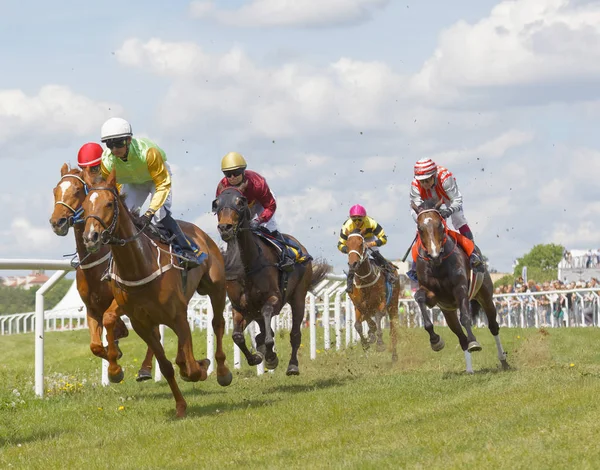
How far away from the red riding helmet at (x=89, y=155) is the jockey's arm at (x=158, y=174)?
2.23ft

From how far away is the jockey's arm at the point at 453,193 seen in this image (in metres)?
11.7

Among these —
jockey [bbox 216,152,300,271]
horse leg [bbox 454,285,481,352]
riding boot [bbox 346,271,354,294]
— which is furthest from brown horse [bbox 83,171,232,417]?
riding boot [bbox 346,271,354,294]

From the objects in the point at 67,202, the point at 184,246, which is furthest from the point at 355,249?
the point at 67,202

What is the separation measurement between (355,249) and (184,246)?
19.8 ft

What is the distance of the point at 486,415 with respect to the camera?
759 cm

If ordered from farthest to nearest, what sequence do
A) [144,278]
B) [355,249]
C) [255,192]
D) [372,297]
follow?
[372,297], [355,249], [255,192], [144,278]

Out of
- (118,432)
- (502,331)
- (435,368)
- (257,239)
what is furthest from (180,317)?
(502,331)

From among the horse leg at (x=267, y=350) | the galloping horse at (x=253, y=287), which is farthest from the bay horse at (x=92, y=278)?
the horse leg at (x=267, y=350)

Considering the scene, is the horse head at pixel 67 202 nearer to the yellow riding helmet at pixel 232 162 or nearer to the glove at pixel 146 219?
the glove at pixel 146 219

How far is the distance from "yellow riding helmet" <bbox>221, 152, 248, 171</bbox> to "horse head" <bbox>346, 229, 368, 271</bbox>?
435 centimetres

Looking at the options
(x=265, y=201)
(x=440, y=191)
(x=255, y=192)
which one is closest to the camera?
(x=255, y=192)

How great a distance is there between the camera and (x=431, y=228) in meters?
11.3

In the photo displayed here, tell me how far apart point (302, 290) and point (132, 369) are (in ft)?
15.2

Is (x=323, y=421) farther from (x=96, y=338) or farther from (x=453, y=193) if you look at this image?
(x=453, y=193)
